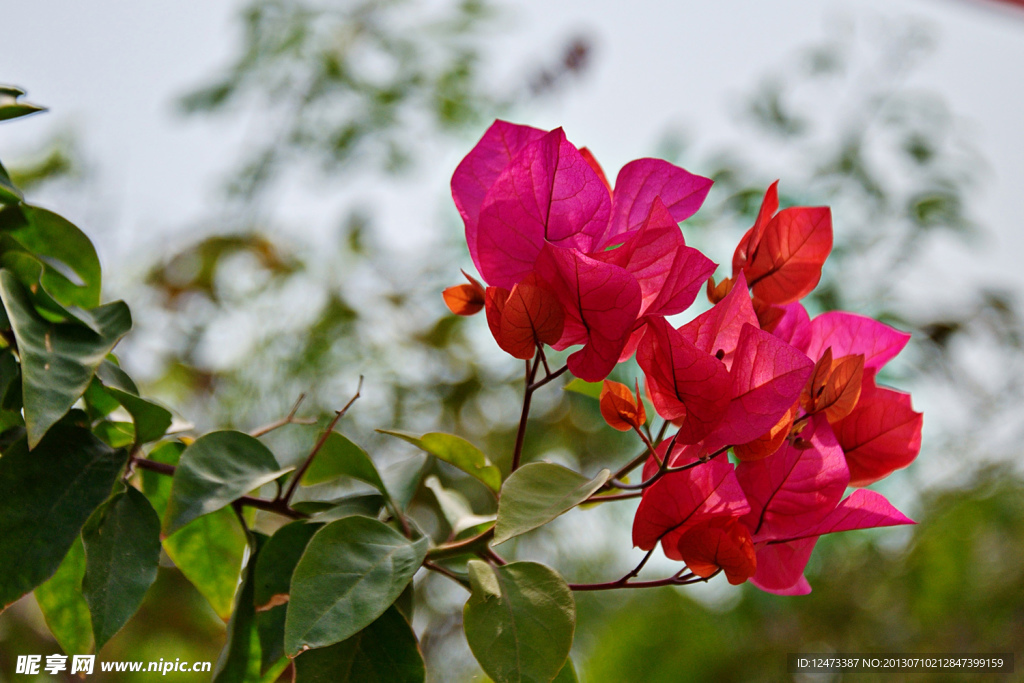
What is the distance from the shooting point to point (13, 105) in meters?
0.20

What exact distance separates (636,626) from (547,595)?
0.75 metres

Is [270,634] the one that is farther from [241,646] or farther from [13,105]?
[13,105]

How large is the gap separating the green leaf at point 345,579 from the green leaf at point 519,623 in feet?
0.06

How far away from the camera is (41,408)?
0.16 meters

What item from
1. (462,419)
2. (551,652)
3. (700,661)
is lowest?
(700,661)

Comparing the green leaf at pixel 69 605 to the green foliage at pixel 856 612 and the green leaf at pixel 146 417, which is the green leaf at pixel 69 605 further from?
the green foliage at pixel 856 612

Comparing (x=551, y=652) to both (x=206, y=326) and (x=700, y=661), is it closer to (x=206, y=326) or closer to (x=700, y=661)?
(x=700, y=661)

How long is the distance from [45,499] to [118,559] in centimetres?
2

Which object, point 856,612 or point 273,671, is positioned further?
point 856,612

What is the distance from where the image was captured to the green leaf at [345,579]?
16 centimetres

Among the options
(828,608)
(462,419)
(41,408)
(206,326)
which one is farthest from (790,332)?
(206,326)

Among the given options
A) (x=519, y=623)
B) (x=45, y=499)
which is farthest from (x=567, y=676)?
(x=45, y=499)

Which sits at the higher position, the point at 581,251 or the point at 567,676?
the point at 581,251

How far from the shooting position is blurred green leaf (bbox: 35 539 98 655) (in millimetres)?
224
